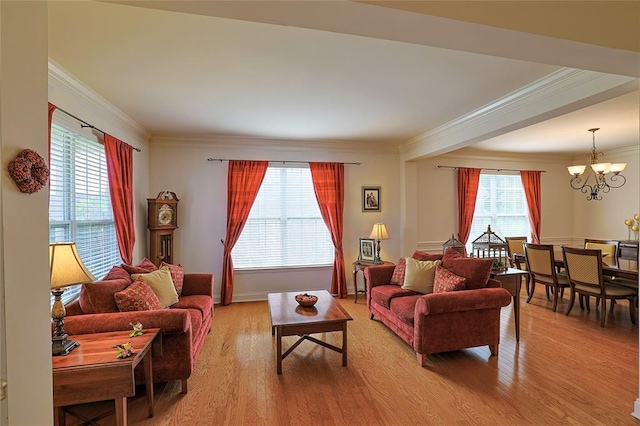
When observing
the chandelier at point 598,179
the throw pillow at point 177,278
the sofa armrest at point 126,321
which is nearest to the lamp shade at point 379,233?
the chandelier at point 598,179

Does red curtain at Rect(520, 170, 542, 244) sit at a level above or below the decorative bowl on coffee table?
above

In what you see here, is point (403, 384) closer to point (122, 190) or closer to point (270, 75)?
point (270, 75)

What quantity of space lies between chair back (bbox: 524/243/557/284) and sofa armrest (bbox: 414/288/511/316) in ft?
6.69

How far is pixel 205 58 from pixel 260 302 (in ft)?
12.2

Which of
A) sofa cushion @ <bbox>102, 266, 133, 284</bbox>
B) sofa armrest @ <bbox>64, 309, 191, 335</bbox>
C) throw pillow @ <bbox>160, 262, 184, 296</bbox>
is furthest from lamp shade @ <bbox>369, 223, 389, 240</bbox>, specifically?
sofa cushion @ <bbox>102, 266, 133, 284</bbox>

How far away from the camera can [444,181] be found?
5898 millimetres

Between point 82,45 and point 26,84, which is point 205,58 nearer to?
point 82,45

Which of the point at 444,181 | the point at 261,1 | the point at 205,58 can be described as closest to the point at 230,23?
the point at 205,58

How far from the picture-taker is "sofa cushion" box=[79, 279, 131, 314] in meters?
2.47

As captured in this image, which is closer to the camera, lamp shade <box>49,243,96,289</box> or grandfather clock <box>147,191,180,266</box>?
lamp shade <box>49,243,96,289</box>

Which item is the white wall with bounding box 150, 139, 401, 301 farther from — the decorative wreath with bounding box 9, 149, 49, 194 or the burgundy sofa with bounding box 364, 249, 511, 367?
the decorative wreath with bounding box 9, 149, 49, 194

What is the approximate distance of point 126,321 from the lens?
2.31 meters

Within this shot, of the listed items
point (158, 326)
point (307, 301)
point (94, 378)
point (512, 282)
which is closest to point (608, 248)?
point (512, 282)

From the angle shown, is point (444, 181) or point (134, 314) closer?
point (134, 314)
